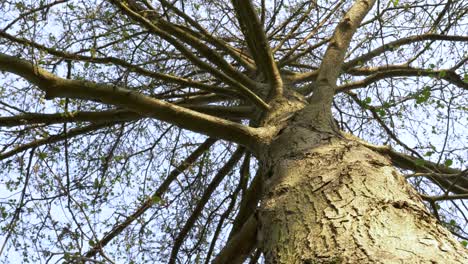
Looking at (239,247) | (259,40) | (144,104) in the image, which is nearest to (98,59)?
(144,104)

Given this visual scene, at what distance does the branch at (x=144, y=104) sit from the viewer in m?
2.70

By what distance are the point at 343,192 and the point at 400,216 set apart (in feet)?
0.84

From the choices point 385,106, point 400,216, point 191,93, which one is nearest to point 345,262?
point 400,216

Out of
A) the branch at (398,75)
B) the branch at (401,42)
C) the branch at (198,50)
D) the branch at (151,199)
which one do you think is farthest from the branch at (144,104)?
the branch at (401,42)

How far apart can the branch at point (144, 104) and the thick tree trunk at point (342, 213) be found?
44 cm

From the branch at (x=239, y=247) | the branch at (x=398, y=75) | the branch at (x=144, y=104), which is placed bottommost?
the branch at (x=239, y=247)

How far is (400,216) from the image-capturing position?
1.56m

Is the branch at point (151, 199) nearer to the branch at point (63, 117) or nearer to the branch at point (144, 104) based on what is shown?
the branch at point (63, 117)

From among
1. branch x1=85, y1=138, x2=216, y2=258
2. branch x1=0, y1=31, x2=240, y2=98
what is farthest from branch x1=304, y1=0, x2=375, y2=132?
branch x1=85, y1=138, x2=216, y2=258

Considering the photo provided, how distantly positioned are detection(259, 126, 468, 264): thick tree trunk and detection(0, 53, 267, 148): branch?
44 centimetres

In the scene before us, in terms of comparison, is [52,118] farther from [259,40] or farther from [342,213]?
[342,213]

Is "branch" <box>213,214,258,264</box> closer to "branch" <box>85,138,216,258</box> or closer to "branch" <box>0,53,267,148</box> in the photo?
"branch" <box>0,53,267,148</box>

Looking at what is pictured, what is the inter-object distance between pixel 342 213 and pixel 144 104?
1547 millimetres

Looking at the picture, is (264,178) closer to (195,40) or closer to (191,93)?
(195,40)
